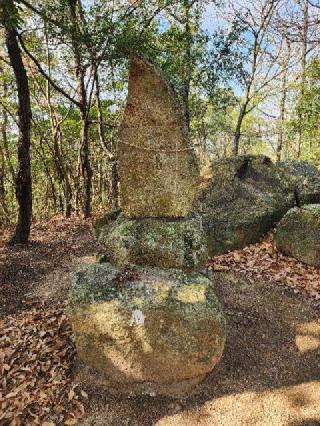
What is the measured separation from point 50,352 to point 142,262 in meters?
1.76

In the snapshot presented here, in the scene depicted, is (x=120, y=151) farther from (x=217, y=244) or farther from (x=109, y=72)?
(x=109, y=72)

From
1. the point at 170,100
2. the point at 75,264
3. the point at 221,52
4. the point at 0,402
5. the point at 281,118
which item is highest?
the point at 221,52

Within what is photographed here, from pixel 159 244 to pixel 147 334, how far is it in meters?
1.23

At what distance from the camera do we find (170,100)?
4.67 metres

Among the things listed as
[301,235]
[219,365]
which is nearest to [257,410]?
[219,365]

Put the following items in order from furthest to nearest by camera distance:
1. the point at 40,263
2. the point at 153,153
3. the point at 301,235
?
1. the point at 40,263
2. the point at 301,235
3. the point at 153,153

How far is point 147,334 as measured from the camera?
4.20 meters

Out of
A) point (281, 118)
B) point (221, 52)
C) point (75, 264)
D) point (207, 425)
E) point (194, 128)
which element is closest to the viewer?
point (207, 425)

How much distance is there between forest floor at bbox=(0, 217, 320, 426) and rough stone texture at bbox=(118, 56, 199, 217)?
2.16 metres

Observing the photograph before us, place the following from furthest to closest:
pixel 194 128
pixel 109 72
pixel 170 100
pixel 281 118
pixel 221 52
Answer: pixel 194 128 < pixel 281 118 < pixel 221 52 < pixel 109 72 < pixel 170 100

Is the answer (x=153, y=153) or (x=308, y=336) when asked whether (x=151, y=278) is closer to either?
(x=153, y=153)

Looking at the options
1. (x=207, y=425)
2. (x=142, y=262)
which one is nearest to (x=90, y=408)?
(x=207, y=425)

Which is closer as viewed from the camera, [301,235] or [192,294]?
[192,294]

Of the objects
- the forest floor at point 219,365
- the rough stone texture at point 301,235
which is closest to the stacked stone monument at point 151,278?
the forest floor at point 219,365
